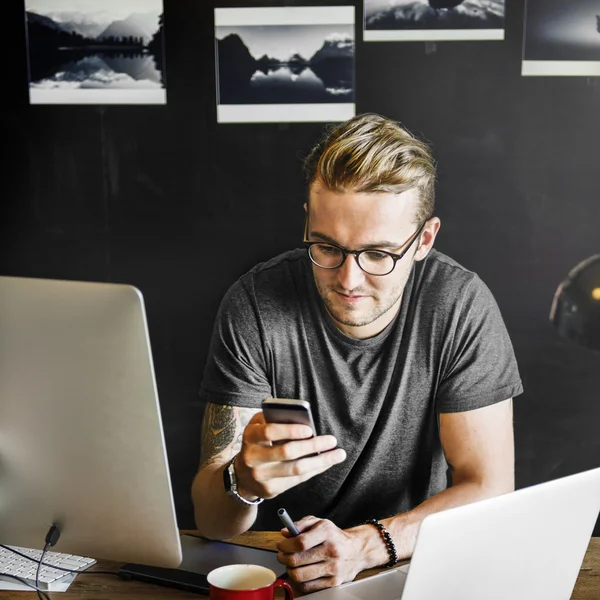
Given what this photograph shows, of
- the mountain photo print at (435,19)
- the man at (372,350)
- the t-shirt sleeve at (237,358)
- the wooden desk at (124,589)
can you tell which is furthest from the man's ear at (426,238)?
the wooden desk at (124,589)

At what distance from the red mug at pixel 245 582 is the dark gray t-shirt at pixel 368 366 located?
2.47 feet

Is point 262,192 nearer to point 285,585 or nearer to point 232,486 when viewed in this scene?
point 232,486

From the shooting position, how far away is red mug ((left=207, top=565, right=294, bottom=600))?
38.4 inches

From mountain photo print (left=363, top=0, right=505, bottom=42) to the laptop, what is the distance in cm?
156

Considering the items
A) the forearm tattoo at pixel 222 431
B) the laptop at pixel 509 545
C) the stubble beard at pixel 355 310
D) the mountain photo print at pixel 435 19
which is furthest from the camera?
the mountain photo print at pixel 435 19

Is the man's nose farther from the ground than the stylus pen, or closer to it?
farther from the ground

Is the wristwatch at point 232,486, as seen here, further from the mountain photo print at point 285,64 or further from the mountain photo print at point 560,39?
the mountain photo print at point 560,39

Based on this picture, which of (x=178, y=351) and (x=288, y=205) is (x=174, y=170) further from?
(x=178, y=351)

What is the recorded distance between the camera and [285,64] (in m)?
2.25

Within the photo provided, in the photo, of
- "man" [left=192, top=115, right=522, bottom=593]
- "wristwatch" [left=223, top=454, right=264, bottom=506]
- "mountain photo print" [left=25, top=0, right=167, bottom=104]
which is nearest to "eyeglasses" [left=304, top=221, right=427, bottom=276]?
"man" [left=192, top=115, right=522, bottom=593]

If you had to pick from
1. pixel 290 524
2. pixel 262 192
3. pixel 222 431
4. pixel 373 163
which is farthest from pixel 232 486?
pixel 262 192

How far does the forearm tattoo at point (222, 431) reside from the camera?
163 centimetres

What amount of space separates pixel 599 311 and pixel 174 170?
159 cm

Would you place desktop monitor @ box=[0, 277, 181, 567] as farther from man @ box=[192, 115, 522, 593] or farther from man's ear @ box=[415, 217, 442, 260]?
man's ear @ box=[415, 217, 442, 260]
